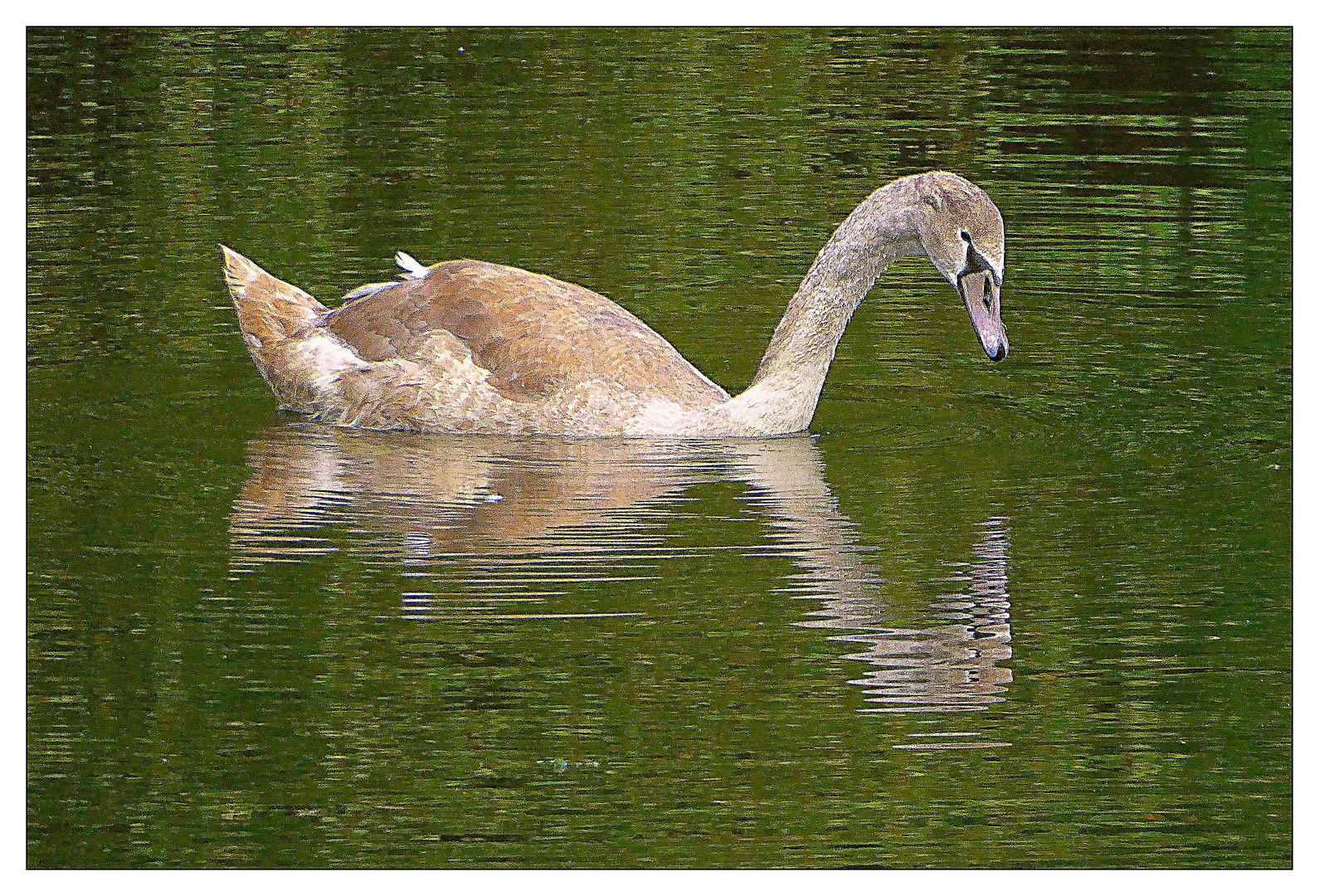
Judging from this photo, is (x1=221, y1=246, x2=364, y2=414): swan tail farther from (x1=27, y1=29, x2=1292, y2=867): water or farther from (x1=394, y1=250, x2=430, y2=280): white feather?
(x1=394, y1=250, x2=430, y2=280): white feather

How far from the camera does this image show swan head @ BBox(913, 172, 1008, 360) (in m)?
11.9

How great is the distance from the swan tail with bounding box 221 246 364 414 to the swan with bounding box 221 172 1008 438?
0.02m

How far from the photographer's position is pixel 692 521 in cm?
1135

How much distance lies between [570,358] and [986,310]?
90.2 inches

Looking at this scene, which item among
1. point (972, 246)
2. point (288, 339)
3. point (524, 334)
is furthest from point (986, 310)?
point (288, 339)

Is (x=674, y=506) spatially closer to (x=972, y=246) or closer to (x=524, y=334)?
(x=524, y=334)

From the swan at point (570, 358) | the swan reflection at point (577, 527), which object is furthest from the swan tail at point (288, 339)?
the swan reflection at point (577, 527)

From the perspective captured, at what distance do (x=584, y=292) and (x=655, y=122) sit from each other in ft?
19.7

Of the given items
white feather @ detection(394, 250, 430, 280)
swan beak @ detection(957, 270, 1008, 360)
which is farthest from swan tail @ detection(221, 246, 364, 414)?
swan beak @ detection(957, 270, 1008, 360)

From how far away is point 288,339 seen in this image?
13.6 meters

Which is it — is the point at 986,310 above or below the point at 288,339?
above

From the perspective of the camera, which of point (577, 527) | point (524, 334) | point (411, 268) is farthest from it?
point (411, 268)

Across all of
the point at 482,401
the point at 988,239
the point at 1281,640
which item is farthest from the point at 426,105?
the point at 1281,640

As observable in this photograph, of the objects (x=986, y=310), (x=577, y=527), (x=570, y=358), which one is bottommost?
(x=577, y=527)
